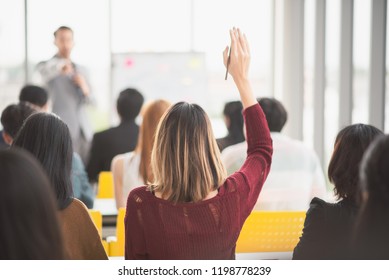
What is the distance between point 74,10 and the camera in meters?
9.57

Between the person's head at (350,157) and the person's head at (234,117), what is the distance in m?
2.16

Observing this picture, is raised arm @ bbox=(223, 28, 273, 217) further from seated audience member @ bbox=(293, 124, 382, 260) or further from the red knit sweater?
seated audience member @ bbox=(293, 124, 382, 260)

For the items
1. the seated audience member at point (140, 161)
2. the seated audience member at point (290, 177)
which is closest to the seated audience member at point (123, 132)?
the seated audience member at point (140, 161)

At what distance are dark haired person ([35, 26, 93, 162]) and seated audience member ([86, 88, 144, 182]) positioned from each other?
226cm

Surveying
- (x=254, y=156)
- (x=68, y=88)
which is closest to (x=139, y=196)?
(x=254, y=156)

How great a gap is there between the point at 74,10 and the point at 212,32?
1933mm

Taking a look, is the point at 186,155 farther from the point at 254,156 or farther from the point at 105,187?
the point at 105,187

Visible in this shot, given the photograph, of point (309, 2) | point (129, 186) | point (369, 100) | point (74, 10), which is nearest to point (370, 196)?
point (129, 186)

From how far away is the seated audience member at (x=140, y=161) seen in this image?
12.9ft

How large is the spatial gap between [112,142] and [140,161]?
1431mm

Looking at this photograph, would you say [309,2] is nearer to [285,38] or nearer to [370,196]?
[285,38]

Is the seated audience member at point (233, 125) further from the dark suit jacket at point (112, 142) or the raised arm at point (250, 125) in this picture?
the raised arm at point (250, 125)

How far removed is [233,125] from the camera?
4.60m

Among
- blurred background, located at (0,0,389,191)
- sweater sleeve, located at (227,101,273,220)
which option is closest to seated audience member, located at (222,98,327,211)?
sweater sleeve, located at (227,101,273,220)
